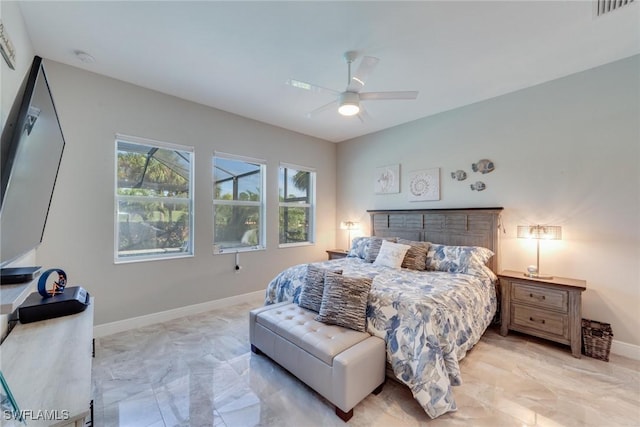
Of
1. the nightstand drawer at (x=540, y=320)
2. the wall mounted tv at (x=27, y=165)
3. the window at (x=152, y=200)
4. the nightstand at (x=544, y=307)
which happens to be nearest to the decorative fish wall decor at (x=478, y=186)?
the nightstand at (x=544, y=307)

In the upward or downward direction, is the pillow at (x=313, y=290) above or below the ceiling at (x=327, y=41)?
below

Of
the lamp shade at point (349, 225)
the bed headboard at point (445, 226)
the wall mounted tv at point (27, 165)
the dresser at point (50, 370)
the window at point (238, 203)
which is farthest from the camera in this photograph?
the lamp shade at point (349, 225)

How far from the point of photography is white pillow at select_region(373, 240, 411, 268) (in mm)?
3535

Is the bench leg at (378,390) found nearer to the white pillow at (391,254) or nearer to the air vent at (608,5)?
the white pillow at (391,254)

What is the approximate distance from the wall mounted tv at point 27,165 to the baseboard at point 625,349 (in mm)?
4727

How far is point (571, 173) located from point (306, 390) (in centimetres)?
354

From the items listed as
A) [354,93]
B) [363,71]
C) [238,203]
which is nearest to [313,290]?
[354,93]

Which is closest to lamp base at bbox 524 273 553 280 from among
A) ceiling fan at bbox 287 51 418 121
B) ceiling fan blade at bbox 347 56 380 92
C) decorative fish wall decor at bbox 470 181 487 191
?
decorative fish wall decor at bbox 470 181 487 191

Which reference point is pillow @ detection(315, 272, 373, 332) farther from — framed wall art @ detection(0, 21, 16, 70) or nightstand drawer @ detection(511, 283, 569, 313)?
framed wall art @ detection(0, 21, 16, 70)

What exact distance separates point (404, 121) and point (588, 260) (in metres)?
2.92

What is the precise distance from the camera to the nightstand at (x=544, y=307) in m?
2.64

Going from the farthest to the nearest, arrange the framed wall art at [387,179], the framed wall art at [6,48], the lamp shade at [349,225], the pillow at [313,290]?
the lamp shade at [349,225]
the framed wall art at [387,179]
the pillow at [313,290]
the framed wall art at [6,48]

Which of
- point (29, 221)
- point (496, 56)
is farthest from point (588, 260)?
point (29, 221)

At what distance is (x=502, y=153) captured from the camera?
11.5 ft
